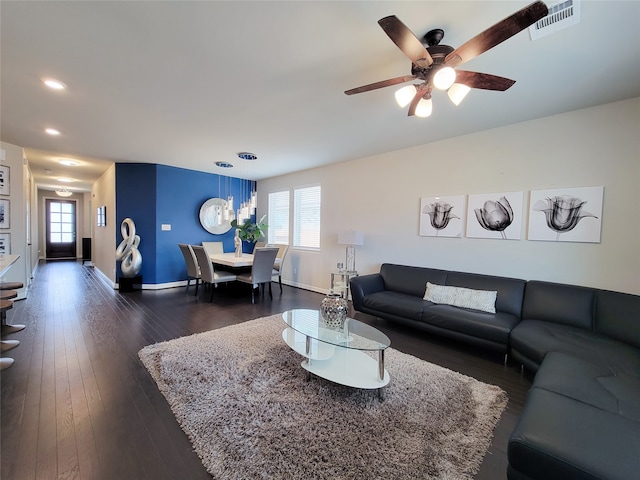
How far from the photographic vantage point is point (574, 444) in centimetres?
106

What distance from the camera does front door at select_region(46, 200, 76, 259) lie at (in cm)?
929

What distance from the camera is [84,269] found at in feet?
24.8

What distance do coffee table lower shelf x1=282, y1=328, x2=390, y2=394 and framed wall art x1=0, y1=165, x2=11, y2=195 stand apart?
16.6 ft

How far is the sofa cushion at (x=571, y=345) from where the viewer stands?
185cm

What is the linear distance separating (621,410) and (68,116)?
5.25 meters

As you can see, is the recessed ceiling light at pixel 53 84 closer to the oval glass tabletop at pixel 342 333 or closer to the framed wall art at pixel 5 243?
the oval glass tabletop at pixel 342 333

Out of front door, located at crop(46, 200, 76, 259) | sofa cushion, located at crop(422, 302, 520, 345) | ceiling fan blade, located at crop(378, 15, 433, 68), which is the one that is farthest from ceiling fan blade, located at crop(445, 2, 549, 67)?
front door, located at crop(46, 200, 76, 259)

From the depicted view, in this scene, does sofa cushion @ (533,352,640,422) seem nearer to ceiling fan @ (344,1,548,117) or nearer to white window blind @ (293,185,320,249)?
ceiling fan @ (344,1,548,117)

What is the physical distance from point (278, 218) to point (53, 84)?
14.4 ft

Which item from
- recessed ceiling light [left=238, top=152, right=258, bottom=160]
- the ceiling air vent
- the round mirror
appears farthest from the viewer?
the round mirror

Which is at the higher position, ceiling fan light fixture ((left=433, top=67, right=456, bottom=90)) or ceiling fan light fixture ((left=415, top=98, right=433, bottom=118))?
ceiling fan light fixture ((left=415, top=98, right=433, bottom=118))

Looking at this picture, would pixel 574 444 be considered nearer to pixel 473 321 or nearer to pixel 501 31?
pixel 473 321

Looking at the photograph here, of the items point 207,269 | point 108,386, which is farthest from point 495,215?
point 207,269

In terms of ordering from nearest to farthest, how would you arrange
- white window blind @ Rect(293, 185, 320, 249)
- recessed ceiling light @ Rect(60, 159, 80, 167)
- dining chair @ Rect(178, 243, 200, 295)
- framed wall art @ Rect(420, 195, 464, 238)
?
1. framed wall art @ Rect(420, 195, 464, 238)
2. dining chair @ Rect(178, 243, 200, 295)
3. recessed ceiling light @ Rect(60, 159, 80, 167)
4. white window blind @ Rect(293, 185, 320, 249)
